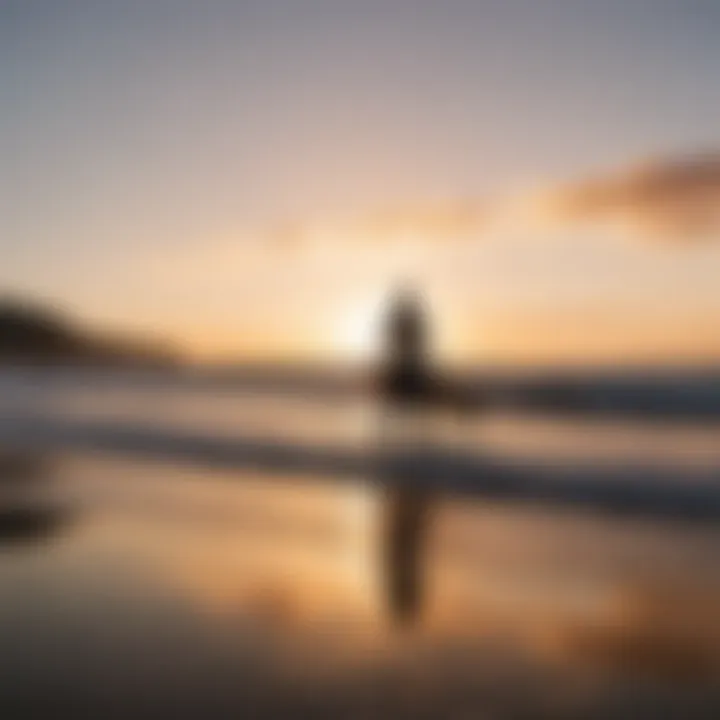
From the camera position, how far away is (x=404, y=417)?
16.6 feet

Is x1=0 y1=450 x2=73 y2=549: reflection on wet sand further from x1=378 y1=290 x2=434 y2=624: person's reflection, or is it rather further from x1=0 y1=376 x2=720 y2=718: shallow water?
x1=378 y1=290 x2=434 y2=624: person's reflection

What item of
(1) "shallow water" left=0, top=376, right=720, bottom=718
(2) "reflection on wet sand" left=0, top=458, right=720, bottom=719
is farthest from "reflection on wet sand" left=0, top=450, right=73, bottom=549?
(2) "reflection on wet sand" left=0, top=458, right=720, bottom=719

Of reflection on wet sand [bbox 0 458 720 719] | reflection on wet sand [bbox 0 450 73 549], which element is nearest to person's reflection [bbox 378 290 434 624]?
reflection on wet sand [bbox 0 458 720 719]

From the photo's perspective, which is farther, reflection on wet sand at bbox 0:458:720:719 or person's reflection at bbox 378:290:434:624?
person's reflection at bbox 378:290:434:624

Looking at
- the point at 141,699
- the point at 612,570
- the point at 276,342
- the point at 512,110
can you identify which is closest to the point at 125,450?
the point at 276,342

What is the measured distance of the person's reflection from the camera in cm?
321

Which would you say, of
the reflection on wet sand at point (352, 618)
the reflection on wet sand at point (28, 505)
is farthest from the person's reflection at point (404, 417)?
the reflection on wet sand at point (28, 505)

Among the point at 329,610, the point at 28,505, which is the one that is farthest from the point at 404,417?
the point at 329,610

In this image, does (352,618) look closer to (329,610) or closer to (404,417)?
(329,610)

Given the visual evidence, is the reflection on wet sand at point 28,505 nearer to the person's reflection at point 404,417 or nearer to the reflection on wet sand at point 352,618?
the reflection on wet sand at point 352,618

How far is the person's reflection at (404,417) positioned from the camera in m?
3.21

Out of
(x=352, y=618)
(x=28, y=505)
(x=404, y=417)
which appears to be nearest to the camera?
(x=352, y=618)

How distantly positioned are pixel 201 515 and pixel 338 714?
2.06 metres

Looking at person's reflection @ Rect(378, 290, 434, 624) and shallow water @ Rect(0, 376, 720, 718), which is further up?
person's reflection @ Rect(378, 290, 434, 624)
